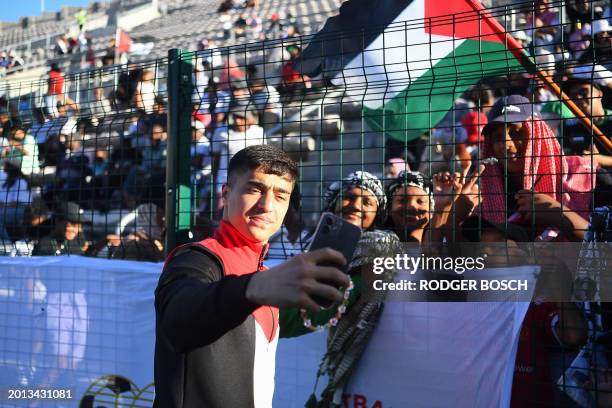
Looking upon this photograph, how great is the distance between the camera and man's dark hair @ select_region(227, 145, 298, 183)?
195 cm

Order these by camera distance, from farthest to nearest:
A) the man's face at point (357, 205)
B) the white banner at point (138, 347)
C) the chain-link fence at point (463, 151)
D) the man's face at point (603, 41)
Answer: the man's face at point (357, 205) → the white banner at point (138, 347) → the chain-link fence at point (463, 151) → the man's face at point (603, 41)

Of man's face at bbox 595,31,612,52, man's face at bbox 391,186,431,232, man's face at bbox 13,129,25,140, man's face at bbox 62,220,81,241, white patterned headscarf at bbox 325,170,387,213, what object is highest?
man's face at bbox 13,129,25,140

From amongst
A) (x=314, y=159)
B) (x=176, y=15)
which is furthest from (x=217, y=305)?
(x=176, y=15)

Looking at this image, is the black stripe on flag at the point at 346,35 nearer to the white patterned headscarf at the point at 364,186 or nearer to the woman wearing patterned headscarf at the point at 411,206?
the white patterned headscarf at the point at 364,186

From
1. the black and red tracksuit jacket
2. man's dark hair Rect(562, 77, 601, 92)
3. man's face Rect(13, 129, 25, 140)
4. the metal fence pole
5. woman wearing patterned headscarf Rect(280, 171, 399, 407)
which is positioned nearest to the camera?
the black and red tracksuit jacket

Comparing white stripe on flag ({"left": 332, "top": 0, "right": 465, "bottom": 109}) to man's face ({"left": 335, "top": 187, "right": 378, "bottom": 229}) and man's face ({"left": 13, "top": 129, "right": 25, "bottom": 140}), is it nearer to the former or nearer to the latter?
man's face ({"left": 335, "top": 187, "right": 378, "bottom": 229})

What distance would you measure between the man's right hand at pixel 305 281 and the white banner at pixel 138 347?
1.77 m

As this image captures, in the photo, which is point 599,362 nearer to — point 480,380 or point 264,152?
point 480,380

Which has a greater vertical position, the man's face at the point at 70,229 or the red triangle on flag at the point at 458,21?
the red triangle on flag at the point at 458,21

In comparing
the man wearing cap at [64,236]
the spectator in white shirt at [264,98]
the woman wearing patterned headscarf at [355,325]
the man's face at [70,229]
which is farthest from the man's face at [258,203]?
the man's face at [70,229]

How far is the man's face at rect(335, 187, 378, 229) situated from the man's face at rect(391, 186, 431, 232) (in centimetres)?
13

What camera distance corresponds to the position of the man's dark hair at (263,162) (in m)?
1.95

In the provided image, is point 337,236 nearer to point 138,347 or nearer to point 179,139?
point 179,139

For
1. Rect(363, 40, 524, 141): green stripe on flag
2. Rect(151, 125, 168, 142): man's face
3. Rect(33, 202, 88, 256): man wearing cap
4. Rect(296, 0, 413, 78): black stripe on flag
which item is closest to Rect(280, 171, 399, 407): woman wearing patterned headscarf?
Rect(363, 40, 524, 141): green stripe on flag
